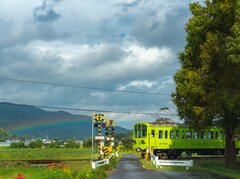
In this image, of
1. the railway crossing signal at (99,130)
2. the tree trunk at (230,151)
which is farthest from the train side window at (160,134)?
the tree trunk at (230,151)

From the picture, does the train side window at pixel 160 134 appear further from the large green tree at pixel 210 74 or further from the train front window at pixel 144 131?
the large green tree at pixel 210 74

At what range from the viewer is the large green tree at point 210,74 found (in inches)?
1005

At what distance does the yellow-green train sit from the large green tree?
9.95 m

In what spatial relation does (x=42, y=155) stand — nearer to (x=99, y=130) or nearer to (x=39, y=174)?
(x=99, y=130)

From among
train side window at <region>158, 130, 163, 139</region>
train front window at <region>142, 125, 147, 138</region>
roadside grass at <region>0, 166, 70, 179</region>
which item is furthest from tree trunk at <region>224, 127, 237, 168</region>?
roadside grass at <region>0, 166, 70, 179</region>

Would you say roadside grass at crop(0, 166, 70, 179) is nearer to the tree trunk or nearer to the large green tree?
the large green tree

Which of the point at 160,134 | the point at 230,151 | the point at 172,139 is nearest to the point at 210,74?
the point at 230,151

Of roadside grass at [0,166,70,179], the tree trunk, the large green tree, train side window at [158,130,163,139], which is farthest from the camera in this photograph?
train side window at [158,130,163,139]

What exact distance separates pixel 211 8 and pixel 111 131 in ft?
50.4

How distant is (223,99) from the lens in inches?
997

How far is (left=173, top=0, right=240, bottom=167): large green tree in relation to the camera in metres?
25.5

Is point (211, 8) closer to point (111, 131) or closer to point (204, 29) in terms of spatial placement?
point (204, 29)

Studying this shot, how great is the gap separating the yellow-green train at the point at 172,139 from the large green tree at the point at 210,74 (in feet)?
32.6

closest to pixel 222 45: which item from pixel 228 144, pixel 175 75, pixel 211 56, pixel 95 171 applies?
pixel 211 56
